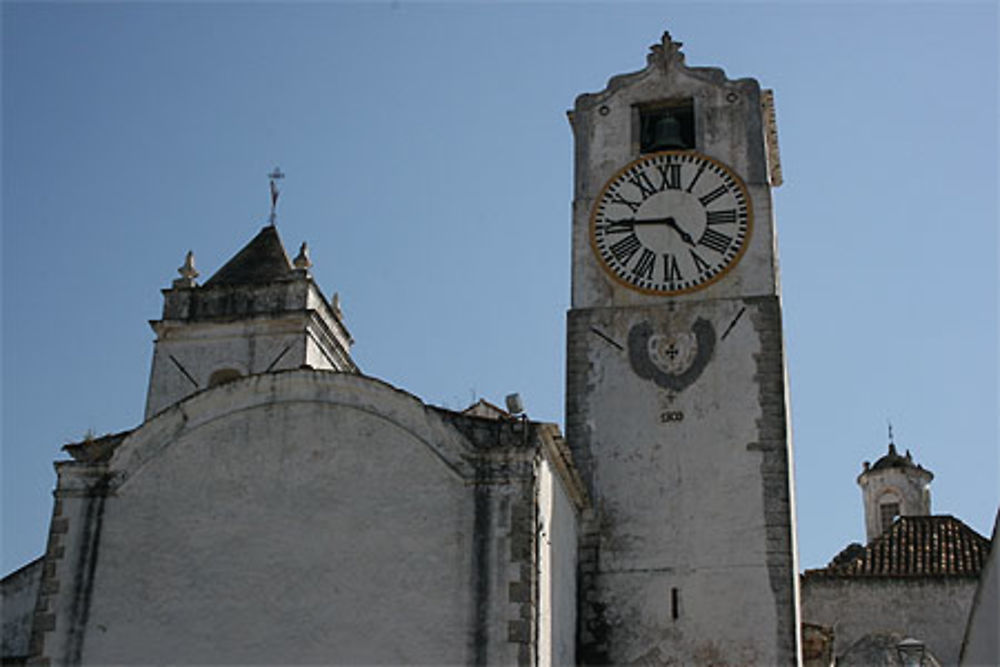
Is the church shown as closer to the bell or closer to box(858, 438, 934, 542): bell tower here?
the bell

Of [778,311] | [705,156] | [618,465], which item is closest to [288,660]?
[618,465]

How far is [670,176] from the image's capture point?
22.8 m

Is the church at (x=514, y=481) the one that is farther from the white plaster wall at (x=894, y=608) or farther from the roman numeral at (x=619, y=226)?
the white plaster wall at (x=894, y=608)

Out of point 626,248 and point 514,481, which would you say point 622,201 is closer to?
point 626,248

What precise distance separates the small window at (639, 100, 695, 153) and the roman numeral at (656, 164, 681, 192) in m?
0.43

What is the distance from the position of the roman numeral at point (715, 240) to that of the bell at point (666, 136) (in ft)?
5.66

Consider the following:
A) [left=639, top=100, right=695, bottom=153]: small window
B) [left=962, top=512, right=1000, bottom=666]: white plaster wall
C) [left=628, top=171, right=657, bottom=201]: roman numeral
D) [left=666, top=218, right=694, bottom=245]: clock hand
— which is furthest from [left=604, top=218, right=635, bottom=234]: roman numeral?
[left=962, top=512, right=1000, bottom=666]: white plaster wall

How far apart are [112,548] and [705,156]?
11153mm

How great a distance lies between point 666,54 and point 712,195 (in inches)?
116

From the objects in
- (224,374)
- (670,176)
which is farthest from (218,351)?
(670,176)

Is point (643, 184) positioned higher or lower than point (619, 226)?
higher

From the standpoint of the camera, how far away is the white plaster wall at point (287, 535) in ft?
54.9

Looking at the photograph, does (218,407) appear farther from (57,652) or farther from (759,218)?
(759,218)

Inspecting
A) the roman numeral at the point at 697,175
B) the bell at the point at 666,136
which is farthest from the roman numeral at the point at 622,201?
the bell at the point at 666,136
